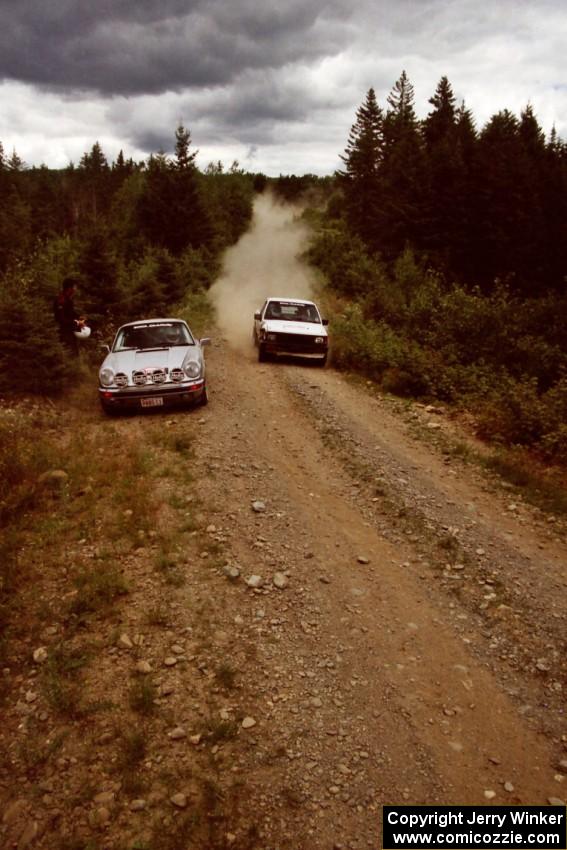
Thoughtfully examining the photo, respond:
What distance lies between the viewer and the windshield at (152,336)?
11.1 m

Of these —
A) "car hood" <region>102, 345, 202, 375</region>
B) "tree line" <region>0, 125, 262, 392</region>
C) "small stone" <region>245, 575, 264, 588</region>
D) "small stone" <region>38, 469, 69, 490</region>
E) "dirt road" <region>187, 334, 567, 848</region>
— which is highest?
"tree line" <region>0, 125, 262, 392</region>

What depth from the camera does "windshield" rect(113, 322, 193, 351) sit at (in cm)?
1114

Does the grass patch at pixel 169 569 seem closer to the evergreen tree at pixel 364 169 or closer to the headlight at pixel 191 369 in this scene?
the headlight at pixel 191 369

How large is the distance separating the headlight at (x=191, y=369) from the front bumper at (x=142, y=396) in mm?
249

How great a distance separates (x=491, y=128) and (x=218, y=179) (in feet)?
109

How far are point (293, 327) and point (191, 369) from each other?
5.46 metres

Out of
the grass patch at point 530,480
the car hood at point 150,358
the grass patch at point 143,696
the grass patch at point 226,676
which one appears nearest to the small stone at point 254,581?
the grass patch at point 226,676

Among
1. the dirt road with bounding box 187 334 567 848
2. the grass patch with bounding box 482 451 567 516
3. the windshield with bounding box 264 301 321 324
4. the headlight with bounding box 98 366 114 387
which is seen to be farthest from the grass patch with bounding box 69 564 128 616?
the windshield with bounding box 264 301 321 324

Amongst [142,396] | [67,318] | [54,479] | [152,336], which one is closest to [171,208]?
[67,318]

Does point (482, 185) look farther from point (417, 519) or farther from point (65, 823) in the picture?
point (65, 823)

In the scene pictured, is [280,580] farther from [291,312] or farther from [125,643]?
[291,312]

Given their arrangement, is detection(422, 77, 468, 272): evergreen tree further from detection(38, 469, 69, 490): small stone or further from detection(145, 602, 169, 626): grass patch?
detection(145, 602, 169, 626): grass patch

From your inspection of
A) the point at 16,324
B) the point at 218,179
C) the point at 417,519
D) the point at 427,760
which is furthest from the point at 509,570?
the point at 218,179

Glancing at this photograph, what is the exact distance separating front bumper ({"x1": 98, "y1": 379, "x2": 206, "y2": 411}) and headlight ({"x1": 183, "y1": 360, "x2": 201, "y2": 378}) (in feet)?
0.82
